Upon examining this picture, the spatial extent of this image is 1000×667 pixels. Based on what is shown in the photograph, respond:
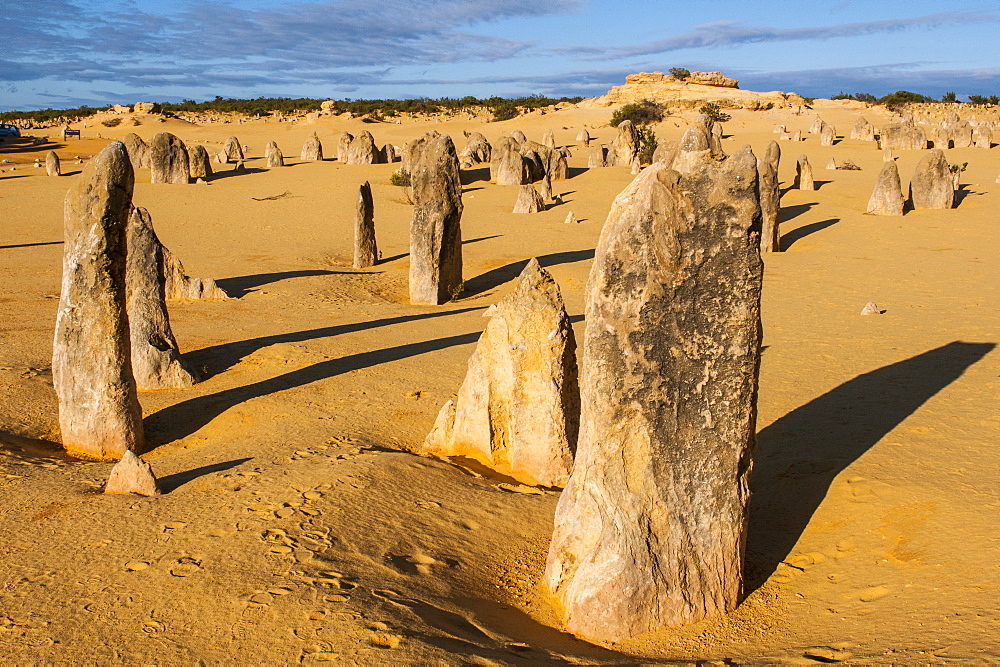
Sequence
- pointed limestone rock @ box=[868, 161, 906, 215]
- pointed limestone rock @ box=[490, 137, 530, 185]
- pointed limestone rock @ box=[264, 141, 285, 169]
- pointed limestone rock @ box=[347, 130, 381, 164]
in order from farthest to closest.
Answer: pointed limestone rock @ box=[264, 141, 285, 169] → pointed limestone rock @ box=[347, 130, 381, 164] → pointed limestone rock @ box=[490, 137, 530, 185] → pointed limestone rock @ box=[868, 161, 906, 215]

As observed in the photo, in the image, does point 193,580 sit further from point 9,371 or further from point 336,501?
point 9,371

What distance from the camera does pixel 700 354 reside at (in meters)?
4.23

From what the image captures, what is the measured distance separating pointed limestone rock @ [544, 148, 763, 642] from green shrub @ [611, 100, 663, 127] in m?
44.6

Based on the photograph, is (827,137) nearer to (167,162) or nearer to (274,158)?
(274,158)

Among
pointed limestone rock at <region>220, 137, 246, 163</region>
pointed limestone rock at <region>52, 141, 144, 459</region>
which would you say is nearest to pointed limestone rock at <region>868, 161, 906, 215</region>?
pointed limestone rock at <region>52, 141, 144, 459</region>

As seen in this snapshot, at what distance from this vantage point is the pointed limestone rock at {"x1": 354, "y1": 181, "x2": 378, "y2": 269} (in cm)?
1619

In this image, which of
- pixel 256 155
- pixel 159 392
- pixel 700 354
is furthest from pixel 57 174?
pixel 700 354

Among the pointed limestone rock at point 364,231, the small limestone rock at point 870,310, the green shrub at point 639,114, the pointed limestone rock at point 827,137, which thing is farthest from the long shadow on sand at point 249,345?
the green shrub at point 639,114

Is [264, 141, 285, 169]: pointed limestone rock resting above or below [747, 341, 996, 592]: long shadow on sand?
above

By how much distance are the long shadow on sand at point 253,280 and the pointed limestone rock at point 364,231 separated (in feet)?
2.92

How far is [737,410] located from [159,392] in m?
6.75

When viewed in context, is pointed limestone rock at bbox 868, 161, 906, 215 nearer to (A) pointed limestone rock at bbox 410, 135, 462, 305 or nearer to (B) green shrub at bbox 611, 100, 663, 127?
(A) pointed limestone rock at bbox 410, 135, 462, 305

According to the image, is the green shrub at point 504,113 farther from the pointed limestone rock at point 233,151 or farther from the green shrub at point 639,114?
the pointed limestone rock at point 233,151

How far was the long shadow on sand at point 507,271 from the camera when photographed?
15.4 meters
